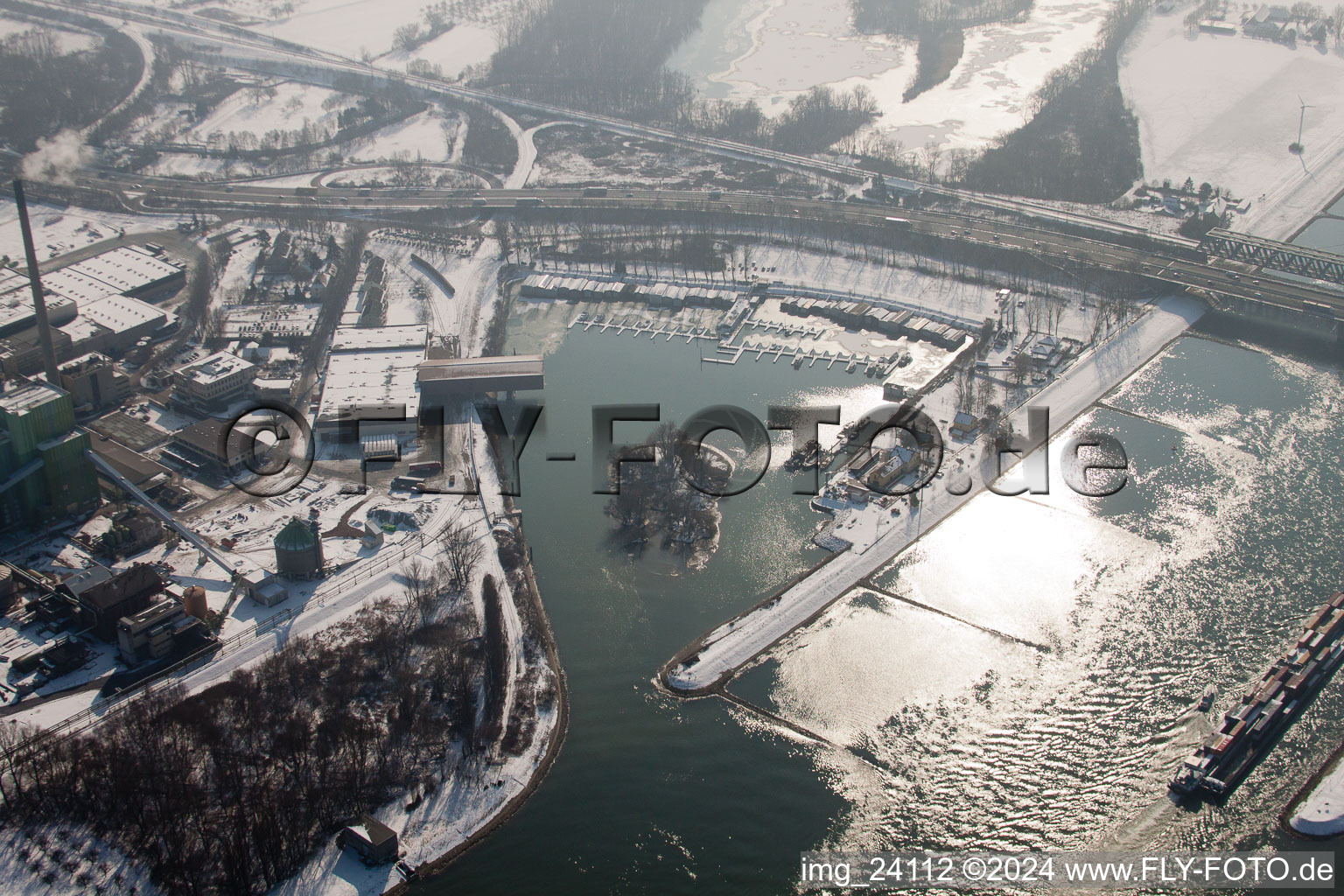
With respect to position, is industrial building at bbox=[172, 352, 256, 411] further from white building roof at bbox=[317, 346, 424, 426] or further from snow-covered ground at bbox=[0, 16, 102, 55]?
snow-covered ground at bbox=[0, 16, 102, 55]

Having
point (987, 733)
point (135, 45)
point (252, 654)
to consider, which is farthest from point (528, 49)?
point (987, 733)

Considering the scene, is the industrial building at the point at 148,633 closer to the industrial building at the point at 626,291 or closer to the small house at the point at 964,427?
the small house at the point at 964,427

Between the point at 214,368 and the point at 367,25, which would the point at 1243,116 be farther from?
the point at 367,25

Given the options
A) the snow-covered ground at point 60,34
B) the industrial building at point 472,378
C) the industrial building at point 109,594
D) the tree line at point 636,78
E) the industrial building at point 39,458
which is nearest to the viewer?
the industrial building at point 109,594

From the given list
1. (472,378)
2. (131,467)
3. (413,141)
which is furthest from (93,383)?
(413,141)

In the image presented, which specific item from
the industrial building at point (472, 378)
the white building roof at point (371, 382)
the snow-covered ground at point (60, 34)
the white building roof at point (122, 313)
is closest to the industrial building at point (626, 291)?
the white building roof at point (371, 382)

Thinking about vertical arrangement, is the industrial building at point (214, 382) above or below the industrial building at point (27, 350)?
below

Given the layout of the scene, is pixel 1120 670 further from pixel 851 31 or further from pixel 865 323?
pixel 851 31
